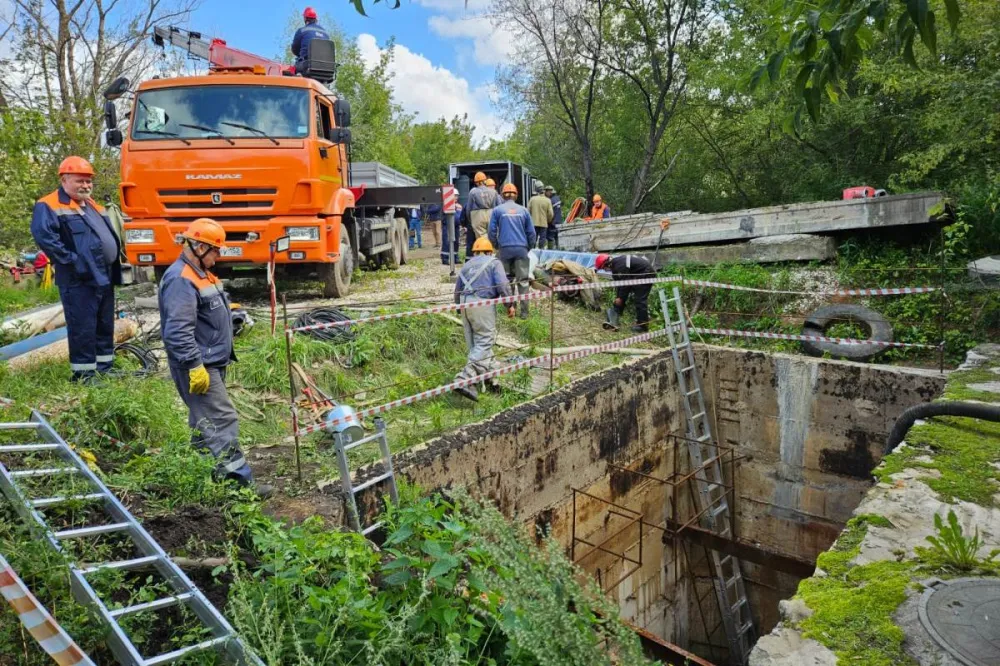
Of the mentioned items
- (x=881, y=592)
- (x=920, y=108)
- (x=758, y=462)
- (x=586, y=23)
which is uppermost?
(x=586, y=23)

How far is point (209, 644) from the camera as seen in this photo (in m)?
2.55

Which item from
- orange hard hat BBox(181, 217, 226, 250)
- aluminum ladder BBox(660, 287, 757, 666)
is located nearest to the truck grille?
orange hard hat BBox(181, 217, 226, 250)

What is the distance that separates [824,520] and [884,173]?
9.45 m

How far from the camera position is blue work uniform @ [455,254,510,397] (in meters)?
6.75

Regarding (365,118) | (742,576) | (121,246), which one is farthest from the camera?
(365,118)

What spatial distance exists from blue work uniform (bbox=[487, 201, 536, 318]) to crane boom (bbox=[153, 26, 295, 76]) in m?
4.00

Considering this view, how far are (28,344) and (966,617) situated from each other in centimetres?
697

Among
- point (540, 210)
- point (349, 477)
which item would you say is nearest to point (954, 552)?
point (349, 477)

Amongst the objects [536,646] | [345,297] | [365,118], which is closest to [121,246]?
[345,297]

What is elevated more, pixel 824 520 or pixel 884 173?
pixel 884 173

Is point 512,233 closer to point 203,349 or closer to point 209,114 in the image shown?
point 209,114

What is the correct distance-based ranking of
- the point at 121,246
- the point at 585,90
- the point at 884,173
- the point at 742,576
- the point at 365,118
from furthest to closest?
1. the point at 365,118
2. the point at 585,90
3. the point at 884,173
4. the point at 742,576
5. the point at 121,246

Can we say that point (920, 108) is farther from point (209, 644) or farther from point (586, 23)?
point (209, 644)

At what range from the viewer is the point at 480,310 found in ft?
22.0
